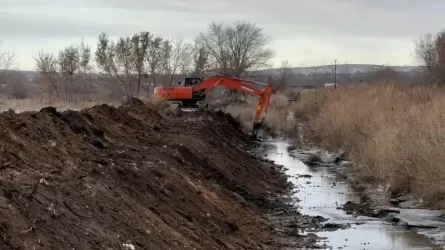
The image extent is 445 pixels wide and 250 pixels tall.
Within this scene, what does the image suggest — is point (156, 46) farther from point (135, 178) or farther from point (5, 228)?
point (5, 228)

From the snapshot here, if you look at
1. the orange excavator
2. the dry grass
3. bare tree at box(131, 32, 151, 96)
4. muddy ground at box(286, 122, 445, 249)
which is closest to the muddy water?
muddy ground at box(286, 122, 445, 249)

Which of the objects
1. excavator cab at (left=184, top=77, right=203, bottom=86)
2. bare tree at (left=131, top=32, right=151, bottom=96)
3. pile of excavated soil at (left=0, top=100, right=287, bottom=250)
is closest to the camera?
pile of excavated soil at (left=0, top=100, right=287, bottom=250)

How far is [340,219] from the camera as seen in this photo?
14.1 metres

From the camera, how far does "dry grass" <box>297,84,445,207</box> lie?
14625 mm

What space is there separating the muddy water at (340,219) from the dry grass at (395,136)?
1.28 metres

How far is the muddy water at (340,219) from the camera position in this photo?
1171cm

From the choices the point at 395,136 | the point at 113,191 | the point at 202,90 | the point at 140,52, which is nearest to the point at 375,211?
the point at 395,136

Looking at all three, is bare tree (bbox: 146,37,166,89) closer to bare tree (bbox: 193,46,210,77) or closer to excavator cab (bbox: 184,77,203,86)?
bare tree (bbox: 193,46,210,77)

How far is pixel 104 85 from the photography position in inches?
2370

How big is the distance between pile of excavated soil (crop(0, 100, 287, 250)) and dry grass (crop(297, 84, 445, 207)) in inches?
128

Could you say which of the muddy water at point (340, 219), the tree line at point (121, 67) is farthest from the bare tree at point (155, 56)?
the muddy water at point (340, 219)

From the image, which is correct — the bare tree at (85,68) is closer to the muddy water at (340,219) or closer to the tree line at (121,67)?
the tree line at (121,67)

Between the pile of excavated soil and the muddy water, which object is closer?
the pile of excavated soil

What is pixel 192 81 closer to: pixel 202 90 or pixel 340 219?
pixel 202 90
